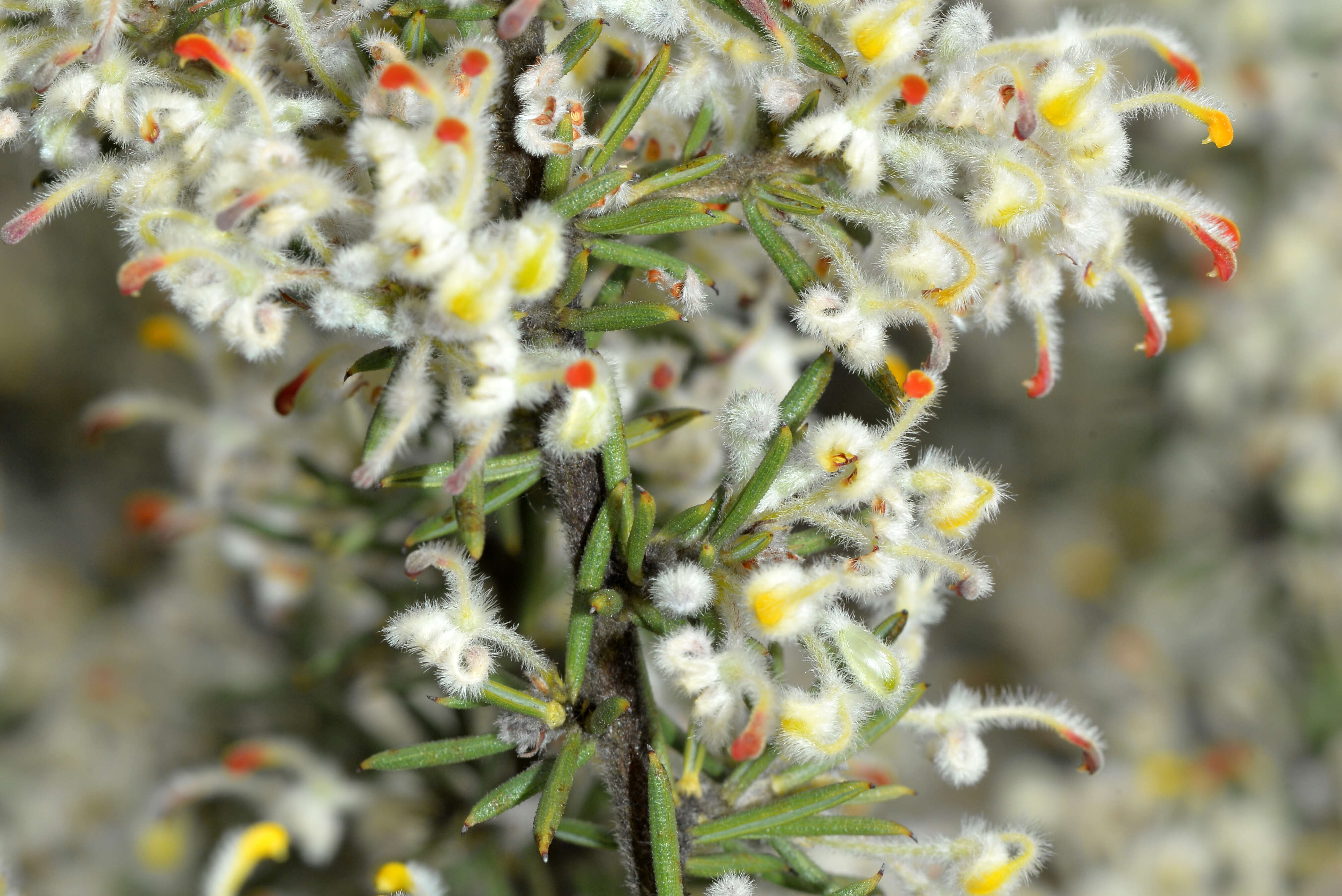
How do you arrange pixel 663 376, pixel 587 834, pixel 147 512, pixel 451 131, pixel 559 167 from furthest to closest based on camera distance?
pixel 147 512 < pixel 663 376 < pixel 587 834 < pixel 559 167 < pixel 451 131

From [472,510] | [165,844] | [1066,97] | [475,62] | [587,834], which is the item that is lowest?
[165,844]

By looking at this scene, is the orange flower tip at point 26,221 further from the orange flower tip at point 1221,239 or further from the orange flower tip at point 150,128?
the orange flower tip at point 1221,239

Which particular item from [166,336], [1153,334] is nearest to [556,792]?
[1153,334]

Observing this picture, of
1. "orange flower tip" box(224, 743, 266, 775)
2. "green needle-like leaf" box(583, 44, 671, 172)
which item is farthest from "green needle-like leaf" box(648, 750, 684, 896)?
"orange flower tip" box(224, 743, 266, 775)

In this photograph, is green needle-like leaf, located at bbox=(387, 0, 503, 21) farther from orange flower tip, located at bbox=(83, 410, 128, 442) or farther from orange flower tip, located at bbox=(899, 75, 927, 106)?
orange flower tip, located at bbox=(83, 410, 128, 442)

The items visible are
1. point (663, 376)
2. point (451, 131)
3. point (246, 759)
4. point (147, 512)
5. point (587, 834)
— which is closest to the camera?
point (451, 131)

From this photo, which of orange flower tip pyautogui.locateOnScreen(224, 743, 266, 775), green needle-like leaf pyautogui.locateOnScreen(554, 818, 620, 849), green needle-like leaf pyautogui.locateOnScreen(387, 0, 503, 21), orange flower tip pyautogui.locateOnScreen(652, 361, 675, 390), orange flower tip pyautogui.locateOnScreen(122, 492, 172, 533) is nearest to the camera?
green needle-like leaf pyautogui.locateOnScreen(387, 0, 503, 21)

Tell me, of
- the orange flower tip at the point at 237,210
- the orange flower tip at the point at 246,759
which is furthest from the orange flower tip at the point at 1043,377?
the orange flower tip at the point at 246,759

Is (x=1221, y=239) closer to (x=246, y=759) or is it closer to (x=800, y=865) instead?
(x=800, y=865)
